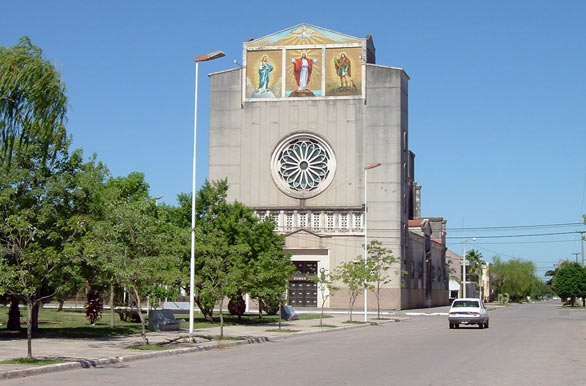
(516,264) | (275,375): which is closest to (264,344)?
(275,375)

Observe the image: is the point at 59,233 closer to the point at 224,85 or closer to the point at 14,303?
the point at 14,303

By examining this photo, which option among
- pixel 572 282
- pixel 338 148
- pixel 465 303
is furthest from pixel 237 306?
pixel 572 282

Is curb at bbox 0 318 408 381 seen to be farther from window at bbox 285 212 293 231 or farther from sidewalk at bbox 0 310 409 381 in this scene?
window at bbox 285 212 293 231

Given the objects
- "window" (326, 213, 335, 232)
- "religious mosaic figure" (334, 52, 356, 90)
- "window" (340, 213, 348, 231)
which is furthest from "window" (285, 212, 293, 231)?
"religious mosaic figure" (334, 52, 356, 90)

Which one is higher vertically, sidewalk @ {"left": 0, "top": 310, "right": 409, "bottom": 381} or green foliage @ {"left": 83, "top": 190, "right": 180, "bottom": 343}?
green foliage @ {"left": 83, "top": 190, "right": 180, "bottom": 343}

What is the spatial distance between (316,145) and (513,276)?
8660 centimetres

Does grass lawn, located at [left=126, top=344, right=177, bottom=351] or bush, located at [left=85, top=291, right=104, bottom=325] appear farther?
bush, located at [left=85, top=291, right=104, bottom=325]

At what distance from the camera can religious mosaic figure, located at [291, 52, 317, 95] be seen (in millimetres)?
82625

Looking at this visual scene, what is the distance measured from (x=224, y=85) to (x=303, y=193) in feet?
44.4

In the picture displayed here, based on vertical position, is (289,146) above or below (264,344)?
above

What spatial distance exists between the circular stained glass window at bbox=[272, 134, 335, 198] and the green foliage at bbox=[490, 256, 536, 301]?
86.1 m

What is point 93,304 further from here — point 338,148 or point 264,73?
point 264,73

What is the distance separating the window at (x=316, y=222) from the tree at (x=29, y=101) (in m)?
51.5

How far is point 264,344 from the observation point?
1217 inches
